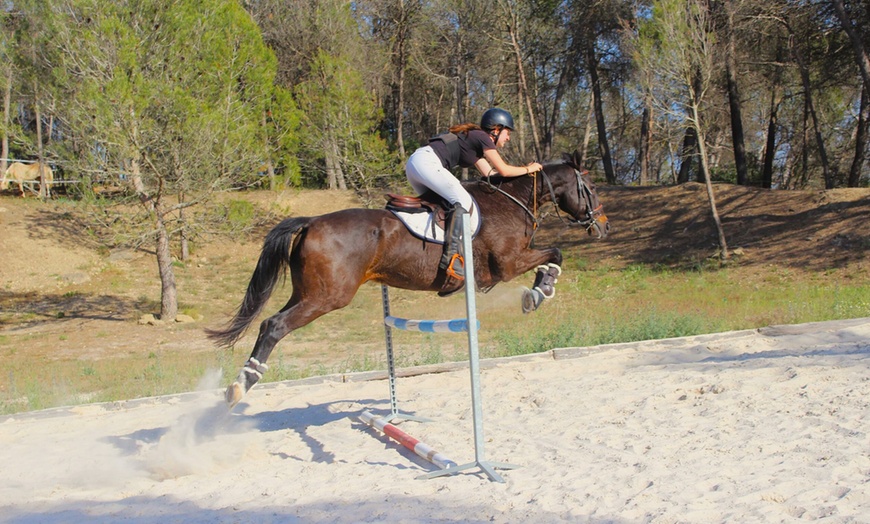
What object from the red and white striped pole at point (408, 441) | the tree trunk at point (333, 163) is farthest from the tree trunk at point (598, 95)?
the red and white striped pole at point (408, 441)

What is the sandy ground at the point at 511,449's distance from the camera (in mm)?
4496

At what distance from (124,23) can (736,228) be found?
19728 millimetres

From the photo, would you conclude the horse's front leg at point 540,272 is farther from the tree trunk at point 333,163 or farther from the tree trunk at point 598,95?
the tree trunk at point 598,95

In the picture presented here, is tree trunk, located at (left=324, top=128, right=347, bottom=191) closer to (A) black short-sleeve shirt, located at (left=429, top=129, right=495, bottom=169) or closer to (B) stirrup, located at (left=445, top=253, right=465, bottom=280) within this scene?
(A) black short-sleeve shirt, located at (left=429, top=129, right=495, bottom=169)

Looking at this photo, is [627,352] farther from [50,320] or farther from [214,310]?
[50,320]

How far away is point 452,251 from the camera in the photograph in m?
6.27

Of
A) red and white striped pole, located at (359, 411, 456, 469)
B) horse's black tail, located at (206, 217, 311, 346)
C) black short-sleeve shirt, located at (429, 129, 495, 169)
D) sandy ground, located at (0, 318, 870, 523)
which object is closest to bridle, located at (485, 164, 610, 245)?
black short-sleeve shirt, located at (429, 129, 495, 169)

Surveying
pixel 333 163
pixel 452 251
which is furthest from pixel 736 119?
pixel 452 251

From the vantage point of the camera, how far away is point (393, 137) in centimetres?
3928

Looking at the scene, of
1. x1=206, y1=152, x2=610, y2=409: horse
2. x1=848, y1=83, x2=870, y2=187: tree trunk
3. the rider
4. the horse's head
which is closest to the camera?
x1=206, y1=152, x2=610, y2=409: horse

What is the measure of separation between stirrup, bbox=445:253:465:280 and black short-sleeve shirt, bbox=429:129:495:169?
2.94ft

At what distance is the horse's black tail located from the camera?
6172 millimetres

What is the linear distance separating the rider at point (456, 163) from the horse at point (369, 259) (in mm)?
149

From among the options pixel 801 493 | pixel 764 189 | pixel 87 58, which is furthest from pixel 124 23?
pixel 764 189
